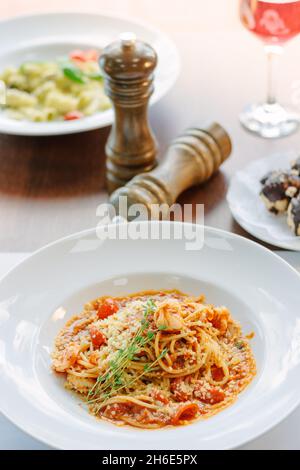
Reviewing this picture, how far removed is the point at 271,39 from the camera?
8.61 feet

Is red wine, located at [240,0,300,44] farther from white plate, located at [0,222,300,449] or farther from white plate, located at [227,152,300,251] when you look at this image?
white plate, located at [0,222,300,449]

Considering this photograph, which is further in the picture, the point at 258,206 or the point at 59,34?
the point at 59,34

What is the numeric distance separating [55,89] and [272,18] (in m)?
0.85

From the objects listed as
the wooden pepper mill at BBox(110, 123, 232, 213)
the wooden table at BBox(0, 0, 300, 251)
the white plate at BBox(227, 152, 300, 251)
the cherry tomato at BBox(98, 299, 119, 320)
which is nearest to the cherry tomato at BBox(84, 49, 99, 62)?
the wooden table at BBox(0, 0, 300, 251)

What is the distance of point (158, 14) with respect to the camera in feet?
12.3

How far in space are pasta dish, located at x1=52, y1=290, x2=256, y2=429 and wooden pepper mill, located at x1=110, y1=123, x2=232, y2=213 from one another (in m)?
0.48

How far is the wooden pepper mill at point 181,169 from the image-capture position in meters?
2.27

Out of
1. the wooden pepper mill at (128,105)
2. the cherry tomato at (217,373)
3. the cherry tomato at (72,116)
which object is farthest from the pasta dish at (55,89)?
the cherry tomato at (217,373)

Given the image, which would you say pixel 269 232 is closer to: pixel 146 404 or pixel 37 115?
pixel 146 404

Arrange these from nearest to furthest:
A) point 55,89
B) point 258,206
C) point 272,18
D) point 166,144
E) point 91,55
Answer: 1. point 258,206
2. point 272,18
3. point 166,144
4. point 55,89
5. point 91,55

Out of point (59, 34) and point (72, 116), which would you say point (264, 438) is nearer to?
point (72, 116)

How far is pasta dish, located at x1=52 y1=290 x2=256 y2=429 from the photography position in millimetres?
1657

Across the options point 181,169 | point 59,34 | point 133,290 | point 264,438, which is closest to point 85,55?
point 59,34
